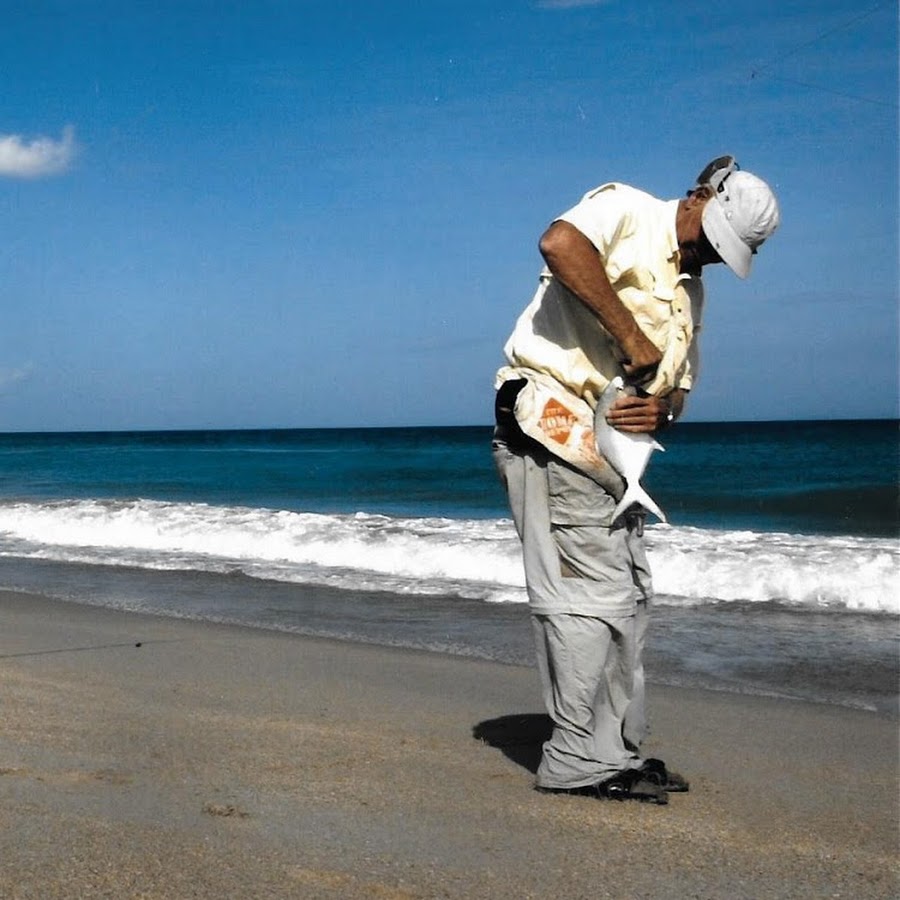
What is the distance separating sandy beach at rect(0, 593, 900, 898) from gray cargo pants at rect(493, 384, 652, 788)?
18 centimetres

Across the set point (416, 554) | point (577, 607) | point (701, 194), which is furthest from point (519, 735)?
point (416, 554)

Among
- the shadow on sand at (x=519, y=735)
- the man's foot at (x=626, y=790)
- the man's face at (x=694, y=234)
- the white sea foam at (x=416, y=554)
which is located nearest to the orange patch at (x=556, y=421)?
the man's face at (x=694, y=234)

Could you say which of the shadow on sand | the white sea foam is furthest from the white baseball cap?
the white sea foam

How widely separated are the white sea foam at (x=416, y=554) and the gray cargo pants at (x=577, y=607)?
18.2 feet

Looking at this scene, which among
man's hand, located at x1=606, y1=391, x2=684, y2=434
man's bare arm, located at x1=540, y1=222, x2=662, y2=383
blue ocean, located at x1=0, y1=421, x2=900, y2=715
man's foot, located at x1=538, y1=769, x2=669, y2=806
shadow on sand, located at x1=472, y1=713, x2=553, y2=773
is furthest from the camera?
blue ocean, located at x1=0, y1=421, x2=900, y2=715

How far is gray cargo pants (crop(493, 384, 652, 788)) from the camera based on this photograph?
11.2 feet

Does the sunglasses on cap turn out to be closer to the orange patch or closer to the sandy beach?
the orange patch

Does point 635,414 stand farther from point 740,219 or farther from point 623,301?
point 740,219

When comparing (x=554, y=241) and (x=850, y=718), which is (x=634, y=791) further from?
(x=850, y=718)

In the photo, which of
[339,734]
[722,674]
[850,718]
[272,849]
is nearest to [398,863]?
[272,849]

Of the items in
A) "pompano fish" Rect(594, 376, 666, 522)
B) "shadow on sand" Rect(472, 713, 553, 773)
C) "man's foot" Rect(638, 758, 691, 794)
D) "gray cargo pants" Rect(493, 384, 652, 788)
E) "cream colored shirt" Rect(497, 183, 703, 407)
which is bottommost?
"shadow on sand" Rect(472, 713, 553, 773)

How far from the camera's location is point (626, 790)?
11.3ft

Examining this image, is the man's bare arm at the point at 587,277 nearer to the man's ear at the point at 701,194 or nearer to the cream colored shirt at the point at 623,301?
the cream colored shirt at the point at 623,301

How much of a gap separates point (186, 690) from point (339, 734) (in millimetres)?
1052
